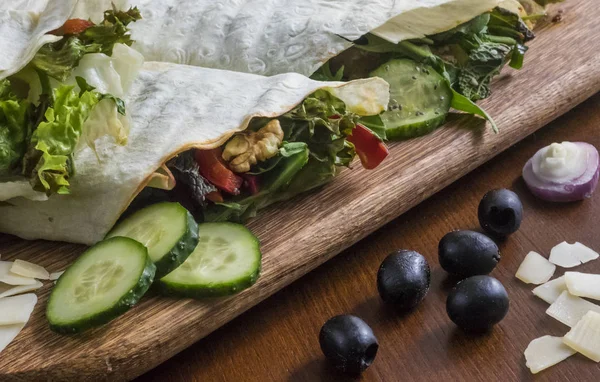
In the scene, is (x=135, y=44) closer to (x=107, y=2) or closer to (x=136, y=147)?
(x=107, y=2)

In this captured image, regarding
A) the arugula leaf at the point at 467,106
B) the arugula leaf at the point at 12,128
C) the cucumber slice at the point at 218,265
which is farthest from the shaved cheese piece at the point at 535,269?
the arugula leaf at the point at 12,128

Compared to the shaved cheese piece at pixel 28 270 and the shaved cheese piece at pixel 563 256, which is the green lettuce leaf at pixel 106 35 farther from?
the shaved cheese piece at pixel 563 256

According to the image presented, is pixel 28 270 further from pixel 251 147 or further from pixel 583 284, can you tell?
pixel 583 284

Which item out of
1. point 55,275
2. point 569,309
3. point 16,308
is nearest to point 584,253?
point 569,309

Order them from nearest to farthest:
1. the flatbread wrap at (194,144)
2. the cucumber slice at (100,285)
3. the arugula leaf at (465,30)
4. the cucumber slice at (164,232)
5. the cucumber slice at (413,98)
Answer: the cucumber slice at (100,285)
the cucumber slice at (164,232)
the flatbread wrap at (194,144)
the cucumber slice at (413,98)
the arugula leaf at (465,30)

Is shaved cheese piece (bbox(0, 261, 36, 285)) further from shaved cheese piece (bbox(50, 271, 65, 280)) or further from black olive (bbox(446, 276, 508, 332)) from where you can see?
black olive (bbox(446, 276, 508, 332))

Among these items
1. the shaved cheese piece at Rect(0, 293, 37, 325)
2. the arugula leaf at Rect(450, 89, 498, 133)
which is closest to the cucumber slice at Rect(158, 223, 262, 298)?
the shaved cheese piece at Rect(0, 293, 37, 325)
